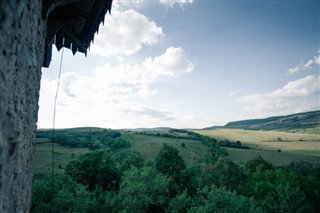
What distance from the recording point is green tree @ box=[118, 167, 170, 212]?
28.3m

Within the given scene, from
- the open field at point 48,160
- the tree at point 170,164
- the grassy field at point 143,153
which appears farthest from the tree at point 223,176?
the open field at point 48,160

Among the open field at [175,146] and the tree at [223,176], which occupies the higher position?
the open field at [175,146]

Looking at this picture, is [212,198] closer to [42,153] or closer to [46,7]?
[46,7]

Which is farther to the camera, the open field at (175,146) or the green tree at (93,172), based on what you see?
the open field at (175,146)

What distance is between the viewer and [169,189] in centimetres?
3753

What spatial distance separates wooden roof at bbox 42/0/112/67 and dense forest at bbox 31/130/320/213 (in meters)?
14.4

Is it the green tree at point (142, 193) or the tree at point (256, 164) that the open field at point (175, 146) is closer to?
the tree at point (256, 164)

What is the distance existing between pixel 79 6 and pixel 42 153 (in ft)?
264

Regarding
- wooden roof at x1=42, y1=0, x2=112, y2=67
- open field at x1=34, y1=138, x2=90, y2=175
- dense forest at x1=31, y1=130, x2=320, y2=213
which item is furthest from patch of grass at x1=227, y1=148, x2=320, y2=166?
wooden roof at x1=42, y1=0, x2=112, y2=67

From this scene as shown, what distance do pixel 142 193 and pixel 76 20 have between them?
2668cm

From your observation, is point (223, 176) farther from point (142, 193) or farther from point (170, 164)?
point (142, 193)

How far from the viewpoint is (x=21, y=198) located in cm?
342

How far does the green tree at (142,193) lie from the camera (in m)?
28.3

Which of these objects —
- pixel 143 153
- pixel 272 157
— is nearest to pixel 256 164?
pixel 272 157
